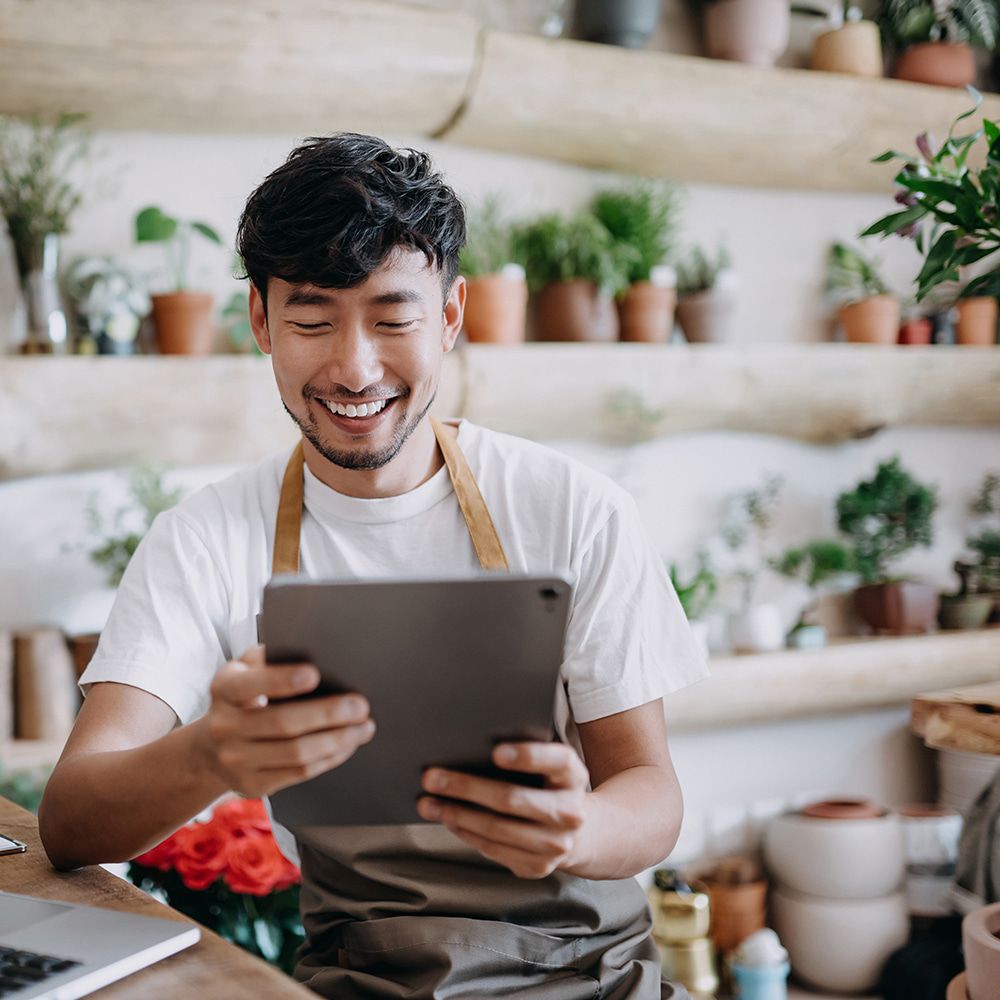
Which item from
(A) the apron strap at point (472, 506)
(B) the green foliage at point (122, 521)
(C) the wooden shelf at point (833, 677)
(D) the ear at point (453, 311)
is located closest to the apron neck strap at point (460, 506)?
(A) the apron strap at point (472, 506)

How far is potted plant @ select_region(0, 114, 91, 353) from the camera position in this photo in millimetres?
2676

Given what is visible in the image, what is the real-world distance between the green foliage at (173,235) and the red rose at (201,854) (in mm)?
1284

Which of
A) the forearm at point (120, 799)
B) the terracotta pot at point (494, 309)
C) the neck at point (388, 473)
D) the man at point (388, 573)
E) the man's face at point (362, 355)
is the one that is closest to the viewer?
the forearm at point (120, 799)

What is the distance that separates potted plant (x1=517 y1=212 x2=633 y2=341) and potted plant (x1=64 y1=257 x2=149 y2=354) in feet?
3.51

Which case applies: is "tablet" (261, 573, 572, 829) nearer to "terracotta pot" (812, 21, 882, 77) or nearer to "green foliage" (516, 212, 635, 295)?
"green foliage" (516, 212, 635, 295)

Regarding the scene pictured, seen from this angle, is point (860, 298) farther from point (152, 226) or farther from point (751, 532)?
point (152, 226)

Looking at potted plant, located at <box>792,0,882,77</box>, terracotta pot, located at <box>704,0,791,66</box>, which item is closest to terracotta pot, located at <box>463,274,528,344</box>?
terracotta pot, located at <box>704,0,791,66</box>

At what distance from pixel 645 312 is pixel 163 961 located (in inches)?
102

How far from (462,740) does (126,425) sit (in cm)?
183

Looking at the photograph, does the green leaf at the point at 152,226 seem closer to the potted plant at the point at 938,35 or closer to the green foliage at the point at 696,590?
the green foliage at the point at 696,590

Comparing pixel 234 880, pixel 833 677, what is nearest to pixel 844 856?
pixel 833 677

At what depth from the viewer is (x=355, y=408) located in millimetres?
1507

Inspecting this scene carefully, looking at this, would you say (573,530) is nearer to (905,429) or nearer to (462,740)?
(462,740)

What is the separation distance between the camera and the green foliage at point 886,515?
3.74 meters
